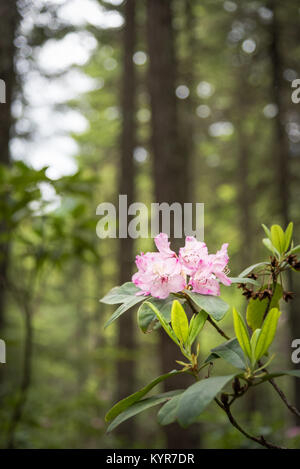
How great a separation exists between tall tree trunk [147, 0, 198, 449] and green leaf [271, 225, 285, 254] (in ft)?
7.88

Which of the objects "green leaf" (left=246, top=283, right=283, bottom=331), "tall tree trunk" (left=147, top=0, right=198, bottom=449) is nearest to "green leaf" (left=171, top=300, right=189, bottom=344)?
"green leaf" (left=246, top=283, right=283, bottom=331)

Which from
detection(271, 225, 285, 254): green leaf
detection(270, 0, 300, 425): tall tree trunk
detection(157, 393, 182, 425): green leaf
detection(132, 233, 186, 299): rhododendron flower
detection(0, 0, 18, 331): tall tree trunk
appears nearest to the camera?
detection(157, 393, 182, 425): green leaf

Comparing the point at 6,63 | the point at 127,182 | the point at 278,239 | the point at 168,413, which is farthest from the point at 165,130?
the point at 127,182

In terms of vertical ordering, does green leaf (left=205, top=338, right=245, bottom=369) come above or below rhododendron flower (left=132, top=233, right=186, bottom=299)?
below

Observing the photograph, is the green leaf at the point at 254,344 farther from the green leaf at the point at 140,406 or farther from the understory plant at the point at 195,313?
the green leaf at the point at 140,406

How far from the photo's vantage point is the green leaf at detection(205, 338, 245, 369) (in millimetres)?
1098

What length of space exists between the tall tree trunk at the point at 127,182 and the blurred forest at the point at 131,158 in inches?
0.9

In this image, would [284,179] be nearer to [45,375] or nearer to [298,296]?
[298,296]

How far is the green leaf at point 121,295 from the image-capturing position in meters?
1.18

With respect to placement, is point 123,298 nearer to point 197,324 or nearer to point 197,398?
point 197,324

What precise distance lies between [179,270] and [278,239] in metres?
0.37

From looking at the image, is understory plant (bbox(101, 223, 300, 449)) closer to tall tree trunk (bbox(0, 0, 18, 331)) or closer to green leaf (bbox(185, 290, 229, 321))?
green leaf (bbox(185, 290, 229, 321))

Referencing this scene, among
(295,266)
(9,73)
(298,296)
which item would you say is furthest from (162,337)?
(9,73)

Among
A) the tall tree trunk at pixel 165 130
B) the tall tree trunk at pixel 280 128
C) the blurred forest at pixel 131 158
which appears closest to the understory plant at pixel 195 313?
the blurred forest at pixel 131 158
